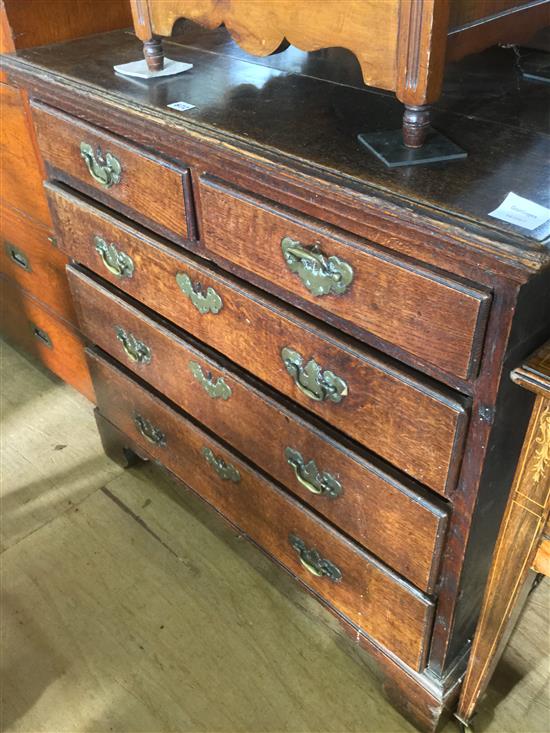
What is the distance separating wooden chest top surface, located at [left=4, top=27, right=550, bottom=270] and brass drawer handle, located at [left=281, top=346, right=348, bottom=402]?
Result: 267 mm

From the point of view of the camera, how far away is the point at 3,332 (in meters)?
2.11

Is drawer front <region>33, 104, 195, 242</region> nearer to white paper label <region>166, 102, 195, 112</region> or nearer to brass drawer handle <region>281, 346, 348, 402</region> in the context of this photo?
white paper label <region>166, 102, 195, 112</region>

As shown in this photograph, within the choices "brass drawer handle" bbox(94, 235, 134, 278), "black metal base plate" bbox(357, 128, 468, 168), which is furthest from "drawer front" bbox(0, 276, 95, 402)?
"black metal base plate" bbox(357, 128, 468, 168)

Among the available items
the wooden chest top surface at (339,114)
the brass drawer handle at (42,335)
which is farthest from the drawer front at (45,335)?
the wooden chest top surface at (339,114)

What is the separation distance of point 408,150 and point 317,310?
23 centimetres

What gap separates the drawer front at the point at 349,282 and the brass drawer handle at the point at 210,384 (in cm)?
23

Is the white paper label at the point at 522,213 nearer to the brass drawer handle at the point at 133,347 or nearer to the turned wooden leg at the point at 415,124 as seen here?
the turned wooden leg at the point at 415,124

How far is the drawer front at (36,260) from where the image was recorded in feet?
5.10

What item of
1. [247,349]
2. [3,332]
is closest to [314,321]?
[247,349]

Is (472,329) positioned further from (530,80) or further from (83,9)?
(83,9)

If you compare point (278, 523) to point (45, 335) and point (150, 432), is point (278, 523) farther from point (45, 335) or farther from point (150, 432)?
point (45, 335)

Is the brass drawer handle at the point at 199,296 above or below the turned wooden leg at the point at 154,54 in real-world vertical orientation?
below

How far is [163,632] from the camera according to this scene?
1359 mm

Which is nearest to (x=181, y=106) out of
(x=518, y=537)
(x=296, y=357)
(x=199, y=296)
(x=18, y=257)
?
(x=199, y=296)
